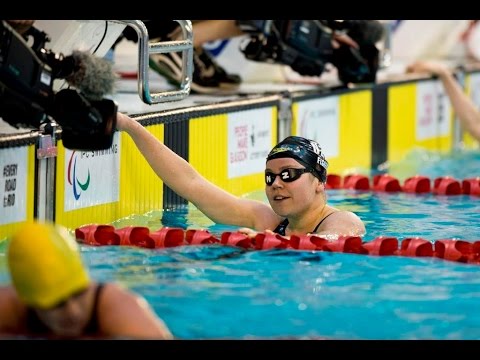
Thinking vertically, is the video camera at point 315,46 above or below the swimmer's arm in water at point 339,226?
above

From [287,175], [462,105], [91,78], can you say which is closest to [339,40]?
[462,105]

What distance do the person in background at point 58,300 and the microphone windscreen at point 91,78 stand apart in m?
1.96

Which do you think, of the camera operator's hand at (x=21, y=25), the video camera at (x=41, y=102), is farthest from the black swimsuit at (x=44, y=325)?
the camera operator's hand at (x=21, y=25)

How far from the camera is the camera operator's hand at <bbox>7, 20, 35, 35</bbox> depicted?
6.53 meters

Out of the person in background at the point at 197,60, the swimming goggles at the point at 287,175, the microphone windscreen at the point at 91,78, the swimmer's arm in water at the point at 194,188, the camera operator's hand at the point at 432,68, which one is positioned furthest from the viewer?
the camera operator's hand at the point at 432,68

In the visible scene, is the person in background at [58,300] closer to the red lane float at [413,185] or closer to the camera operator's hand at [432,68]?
the red lane float at [413,185]

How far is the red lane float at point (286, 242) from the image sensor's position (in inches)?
249

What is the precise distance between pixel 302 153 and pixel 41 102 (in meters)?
1.33

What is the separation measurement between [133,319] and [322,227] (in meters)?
2.58

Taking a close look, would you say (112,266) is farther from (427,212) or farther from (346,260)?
(427,212)

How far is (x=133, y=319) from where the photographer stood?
4211 mm

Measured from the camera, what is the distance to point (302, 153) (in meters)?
6.57

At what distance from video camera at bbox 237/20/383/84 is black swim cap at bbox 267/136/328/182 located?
2.68m

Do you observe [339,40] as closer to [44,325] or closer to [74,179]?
[74,179]
